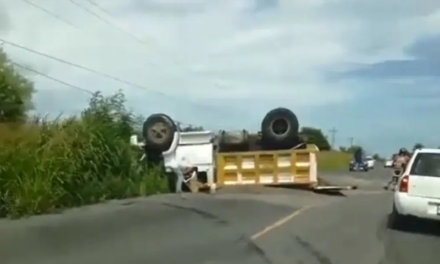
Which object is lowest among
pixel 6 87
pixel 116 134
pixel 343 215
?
pixel 343 215

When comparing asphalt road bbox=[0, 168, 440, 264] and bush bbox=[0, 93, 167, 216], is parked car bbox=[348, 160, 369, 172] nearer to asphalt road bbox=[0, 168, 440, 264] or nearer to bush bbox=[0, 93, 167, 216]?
bush bbox=[0, 93, 167, 216]

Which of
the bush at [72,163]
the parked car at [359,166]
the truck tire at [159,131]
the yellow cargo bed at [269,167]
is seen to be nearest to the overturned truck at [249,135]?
the truck tire at [159,131]

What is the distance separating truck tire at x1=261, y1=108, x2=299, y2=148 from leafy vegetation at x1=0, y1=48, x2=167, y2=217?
4.41 m

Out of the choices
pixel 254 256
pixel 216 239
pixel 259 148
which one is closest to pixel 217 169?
pixel 259 148

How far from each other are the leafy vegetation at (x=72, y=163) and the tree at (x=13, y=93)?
5803mm

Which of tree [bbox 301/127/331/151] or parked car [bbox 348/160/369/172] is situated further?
parked car [bbox 348/160/369/172]

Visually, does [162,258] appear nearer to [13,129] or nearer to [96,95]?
[13,129]

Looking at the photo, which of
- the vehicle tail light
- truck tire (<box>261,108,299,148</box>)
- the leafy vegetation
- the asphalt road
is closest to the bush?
the leafy vegetation

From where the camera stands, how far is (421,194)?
51.7 ft

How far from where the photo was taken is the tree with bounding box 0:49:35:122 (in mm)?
27609

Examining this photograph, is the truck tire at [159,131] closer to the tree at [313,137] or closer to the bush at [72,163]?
the bush at [72,163]

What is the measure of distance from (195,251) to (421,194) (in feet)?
19.4

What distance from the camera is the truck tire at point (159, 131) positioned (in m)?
25.9

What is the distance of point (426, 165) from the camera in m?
16.3
